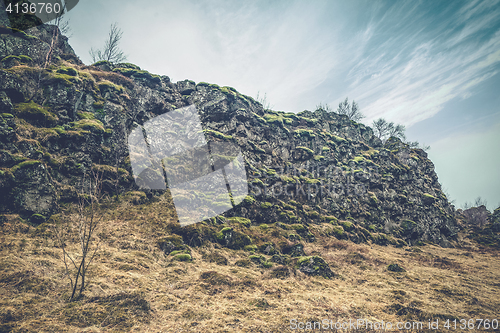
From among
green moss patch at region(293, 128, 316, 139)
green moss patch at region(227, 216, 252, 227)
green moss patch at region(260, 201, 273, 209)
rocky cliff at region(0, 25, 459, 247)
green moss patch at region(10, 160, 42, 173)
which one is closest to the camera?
green moss patch at region(10, 160, 42, 173)

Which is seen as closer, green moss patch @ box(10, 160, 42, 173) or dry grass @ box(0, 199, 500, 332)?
dry grass @ box(0, 199, 500, 332)

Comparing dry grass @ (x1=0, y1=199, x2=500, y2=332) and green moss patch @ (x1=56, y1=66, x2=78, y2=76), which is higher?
green moss patch @ (x1=56, y1=66, x2=78, y2=76)

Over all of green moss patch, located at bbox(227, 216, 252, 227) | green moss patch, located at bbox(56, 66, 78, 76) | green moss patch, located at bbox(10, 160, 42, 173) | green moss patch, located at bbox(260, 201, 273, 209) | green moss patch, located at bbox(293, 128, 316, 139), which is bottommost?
green moss patch, located at bbox(227, 216, 252, 227)

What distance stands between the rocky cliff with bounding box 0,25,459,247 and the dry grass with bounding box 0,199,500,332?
135 inches

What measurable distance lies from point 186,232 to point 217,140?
1492 cm

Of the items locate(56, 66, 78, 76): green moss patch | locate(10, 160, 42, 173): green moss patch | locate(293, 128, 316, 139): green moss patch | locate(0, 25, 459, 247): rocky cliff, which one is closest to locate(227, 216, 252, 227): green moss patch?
locate(0, 25, 459, 247): rocky cliff

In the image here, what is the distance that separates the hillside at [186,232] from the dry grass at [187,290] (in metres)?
0.07

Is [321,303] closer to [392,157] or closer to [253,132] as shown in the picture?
[253,132]

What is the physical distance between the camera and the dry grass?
287 inches

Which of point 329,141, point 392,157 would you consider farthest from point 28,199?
point 392,157

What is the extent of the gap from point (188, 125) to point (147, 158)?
9.71 m

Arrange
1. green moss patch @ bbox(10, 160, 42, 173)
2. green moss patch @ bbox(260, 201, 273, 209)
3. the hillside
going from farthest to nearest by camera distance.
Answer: green moss patch @ bbox(260, 201, 273, 209), green moss patch @ bbox(10, 160, 42, 173), the hillside

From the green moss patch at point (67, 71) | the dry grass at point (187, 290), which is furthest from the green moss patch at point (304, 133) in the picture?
the green moss patch at point (67, 71)

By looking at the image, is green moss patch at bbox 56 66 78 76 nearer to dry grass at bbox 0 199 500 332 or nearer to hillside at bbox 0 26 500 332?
hillside at bbox 0 26 500 332
